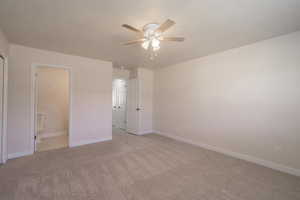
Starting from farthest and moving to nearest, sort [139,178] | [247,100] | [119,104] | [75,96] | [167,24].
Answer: [119,104]
[75,96]
[247,100]
[139,178]
[167,24]

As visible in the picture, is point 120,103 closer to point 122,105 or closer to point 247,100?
point 122,105

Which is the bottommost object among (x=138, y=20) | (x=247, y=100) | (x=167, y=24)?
(x=247, y=100)

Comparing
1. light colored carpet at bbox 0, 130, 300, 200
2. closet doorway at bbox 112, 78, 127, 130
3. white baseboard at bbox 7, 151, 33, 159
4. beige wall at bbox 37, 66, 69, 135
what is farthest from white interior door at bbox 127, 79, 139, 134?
white baseboard at bbox 7, 151, 33, 159

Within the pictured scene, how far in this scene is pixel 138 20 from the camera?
1.92 metres

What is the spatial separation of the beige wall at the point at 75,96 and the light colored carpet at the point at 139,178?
0.57 meters

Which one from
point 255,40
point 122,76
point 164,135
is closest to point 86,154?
point 164,135

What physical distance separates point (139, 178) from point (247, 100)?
2641 mm

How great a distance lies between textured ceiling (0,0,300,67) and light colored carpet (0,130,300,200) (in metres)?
2.42

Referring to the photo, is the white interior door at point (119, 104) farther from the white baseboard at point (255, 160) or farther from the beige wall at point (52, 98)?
the white baseboard at point (255, 160)

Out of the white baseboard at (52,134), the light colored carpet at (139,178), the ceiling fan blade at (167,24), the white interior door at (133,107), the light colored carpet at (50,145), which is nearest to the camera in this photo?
the ceiling fan blade at (167,24)

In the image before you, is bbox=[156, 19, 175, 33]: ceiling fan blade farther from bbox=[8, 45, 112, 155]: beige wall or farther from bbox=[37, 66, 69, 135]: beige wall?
bbox=[37, 66, 69, 135]: beige wall

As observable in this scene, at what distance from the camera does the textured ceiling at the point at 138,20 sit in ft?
5.31

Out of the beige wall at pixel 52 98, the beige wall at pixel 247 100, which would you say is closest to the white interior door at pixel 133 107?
the beige wall at pixel 247 100

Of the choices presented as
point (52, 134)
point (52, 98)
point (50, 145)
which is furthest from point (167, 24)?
point (52, 134)
